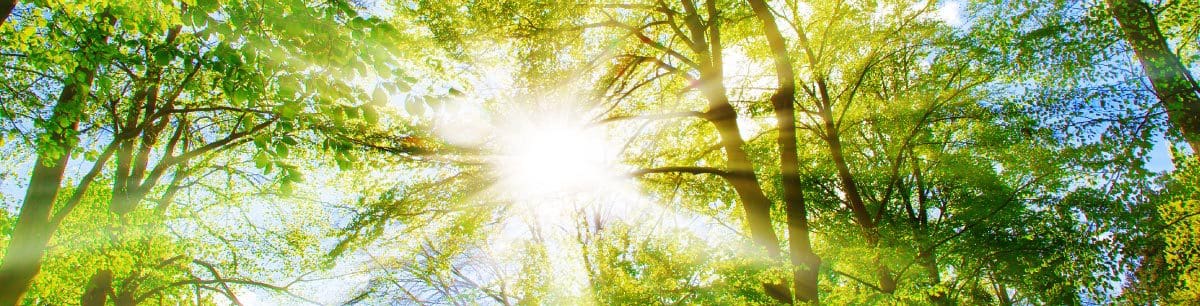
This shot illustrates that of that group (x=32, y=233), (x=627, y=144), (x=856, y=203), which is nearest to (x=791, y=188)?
(x=627, y=144)

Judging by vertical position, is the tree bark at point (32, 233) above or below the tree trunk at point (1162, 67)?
below

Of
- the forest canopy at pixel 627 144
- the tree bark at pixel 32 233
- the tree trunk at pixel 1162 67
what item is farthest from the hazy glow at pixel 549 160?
the tree trunk at pixel 1162 67

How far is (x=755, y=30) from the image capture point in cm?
1110

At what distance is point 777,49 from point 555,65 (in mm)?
3670

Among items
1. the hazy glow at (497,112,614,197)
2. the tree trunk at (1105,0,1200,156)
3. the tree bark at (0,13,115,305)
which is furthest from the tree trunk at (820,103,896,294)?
the tree bark at (0,13,115,305)

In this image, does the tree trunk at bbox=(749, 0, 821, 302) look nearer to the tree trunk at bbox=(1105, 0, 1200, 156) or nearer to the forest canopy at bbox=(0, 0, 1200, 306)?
the forest canopy at bbox=(0, 0, 1200, 306)

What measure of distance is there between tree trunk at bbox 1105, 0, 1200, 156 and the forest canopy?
50 millimetres

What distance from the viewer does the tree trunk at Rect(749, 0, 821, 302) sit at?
728 cm

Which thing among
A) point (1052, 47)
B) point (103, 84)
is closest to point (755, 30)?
point (1052, 47)

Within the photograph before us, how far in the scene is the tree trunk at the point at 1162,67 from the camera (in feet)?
20.0

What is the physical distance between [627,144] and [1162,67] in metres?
7.53

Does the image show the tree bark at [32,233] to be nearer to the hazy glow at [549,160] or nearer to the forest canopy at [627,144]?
the forest canopy at [627,144]

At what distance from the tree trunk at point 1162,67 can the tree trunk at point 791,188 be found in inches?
164

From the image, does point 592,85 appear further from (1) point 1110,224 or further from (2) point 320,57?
(1) point 1110,224
